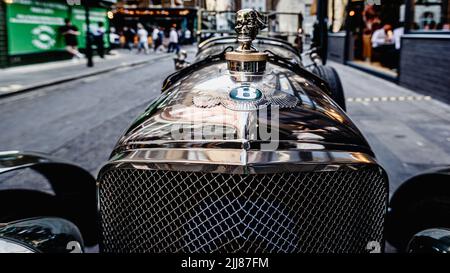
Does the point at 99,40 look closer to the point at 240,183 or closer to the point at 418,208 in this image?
the point at 418,208

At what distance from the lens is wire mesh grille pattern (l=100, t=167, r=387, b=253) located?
2020 mm

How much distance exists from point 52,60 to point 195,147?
1956 cm

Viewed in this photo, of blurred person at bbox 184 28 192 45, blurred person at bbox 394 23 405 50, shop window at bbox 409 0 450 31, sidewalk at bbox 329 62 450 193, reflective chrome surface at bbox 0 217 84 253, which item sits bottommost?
sidewalk at bbox 329 62 450 193

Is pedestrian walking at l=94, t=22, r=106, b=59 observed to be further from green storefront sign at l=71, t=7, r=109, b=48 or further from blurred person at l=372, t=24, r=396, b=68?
blurred person at l=372, t=24, r=396, b=68

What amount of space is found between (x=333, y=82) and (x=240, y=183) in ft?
10.7

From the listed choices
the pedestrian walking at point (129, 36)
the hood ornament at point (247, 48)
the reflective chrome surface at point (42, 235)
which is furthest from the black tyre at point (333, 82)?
the pedestrian walking at point (129, 36)

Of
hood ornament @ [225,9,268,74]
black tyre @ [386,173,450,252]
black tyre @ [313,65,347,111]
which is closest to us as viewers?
hood ornament @ [225,9,268,74]

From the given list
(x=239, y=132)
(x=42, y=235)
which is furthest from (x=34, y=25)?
(x=239, y=132)

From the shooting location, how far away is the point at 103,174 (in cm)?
222

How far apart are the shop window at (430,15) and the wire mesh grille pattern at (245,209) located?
981 cm

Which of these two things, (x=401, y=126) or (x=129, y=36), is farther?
(x=129, y=36)

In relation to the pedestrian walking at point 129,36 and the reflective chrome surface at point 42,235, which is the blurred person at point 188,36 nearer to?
the pedestrian walking at point 129,36

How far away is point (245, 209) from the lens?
6.64ft

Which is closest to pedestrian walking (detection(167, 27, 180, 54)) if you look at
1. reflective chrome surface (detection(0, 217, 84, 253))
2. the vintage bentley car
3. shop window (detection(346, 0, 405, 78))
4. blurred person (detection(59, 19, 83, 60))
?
blurred person (detection(59, 19, 83, 60))
